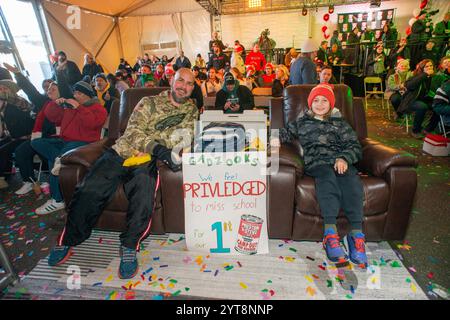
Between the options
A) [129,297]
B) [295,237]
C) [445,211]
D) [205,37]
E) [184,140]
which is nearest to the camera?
[129,297]

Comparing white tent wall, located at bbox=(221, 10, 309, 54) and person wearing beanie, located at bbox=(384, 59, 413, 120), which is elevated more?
white tent wall, located at bbox=(221, 10, 309, 54)

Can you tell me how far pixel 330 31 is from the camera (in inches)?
384

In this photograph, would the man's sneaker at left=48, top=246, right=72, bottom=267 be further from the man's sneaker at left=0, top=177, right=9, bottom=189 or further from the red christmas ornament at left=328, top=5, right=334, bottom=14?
the red christmas ornament at left=328, top=5, right=334, bottom=14

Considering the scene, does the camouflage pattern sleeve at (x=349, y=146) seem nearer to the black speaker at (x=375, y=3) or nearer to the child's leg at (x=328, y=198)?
the child's leg at (x=328, y=198)

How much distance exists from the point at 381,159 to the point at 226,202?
1100 mm

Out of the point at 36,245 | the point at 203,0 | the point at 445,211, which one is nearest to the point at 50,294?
the point at 36,245

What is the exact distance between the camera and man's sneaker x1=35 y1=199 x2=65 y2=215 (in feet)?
7.98

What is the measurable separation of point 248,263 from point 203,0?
9.98m

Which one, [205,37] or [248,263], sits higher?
[205,37]

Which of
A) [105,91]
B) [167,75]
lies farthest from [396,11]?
[105,91]

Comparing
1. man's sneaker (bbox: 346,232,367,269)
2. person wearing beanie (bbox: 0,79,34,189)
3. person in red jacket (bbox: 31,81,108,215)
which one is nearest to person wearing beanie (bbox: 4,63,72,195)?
person wearing beanie (bbox: 0,79,34,189)
